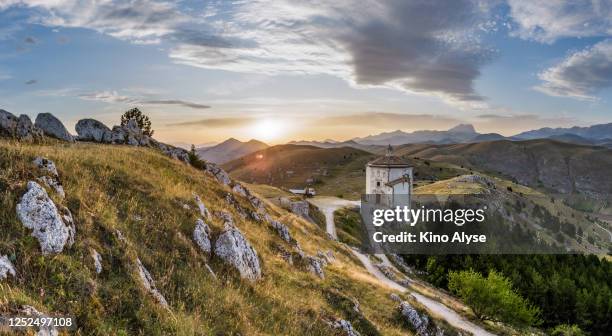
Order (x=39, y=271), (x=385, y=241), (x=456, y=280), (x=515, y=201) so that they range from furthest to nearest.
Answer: (x=515, y=201), (x=385, y=241), (x=456, y=280), (x=39, y=271)

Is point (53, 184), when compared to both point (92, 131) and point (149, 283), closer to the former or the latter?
point (149, 283)

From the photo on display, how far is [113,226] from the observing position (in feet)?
42.5

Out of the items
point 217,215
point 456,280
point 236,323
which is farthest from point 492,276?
point 236,323

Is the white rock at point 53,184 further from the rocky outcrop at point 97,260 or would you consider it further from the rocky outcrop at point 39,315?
the rocky outcrop at point 39,315

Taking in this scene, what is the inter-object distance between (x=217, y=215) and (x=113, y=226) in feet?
30.3

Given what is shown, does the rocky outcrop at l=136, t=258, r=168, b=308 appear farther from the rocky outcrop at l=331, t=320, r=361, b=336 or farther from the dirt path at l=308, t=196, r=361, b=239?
the dirt path at l=308, t=196, r=361, b=239

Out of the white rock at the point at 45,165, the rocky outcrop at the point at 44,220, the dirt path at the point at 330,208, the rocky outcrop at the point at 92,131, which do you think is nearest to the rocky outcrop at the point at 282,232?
the white rock at the point at 45,165

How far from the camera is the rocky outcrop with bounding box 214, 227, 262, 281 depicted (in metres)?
16.5

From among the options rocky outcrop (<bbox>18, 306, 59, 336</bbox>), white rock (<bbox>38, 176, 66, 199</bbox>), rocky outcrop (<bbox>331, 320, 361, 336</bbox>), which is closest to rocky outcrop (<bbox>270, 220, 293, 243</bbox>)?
rocky outcrop (<bbox>331, 320, 361, 336</bbox>)

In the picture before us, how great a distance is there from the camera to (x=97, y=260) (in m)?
10.8

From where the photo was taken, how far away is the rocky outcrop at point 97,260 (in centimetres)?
1062

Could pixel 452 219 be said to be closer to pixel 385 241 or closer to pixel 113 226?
pixel 385 241

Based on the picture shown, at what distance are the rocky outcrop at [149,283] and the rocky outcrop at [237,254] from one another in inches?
185

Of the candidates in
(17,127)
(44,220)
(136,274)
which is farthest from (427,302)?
(17,127)
